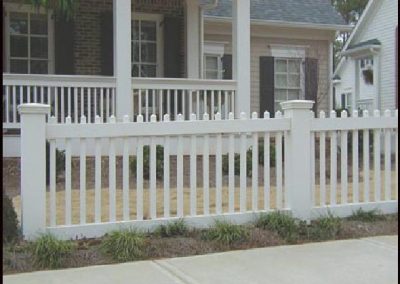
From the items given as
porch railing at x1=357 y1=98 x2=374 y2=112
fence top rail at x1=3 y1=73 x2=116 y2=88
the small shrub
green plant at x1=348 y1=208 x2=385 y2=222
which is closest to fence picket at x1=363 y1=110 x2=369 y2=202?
green plant at x1=348 y1=208 x2=385 y2=222

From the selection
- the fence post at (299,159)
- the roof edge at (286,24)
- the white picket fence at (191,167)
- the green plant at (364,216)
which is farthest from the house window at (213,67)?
the fence post at (299,159)

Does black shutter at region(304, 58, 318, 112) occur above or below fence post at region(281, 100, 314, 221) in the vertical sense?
above

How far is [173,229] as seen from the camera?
19.6ft

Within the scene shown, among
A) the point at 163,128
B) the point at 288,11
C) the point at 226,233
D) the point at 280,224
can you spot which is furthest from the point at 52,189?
the point at 288,11

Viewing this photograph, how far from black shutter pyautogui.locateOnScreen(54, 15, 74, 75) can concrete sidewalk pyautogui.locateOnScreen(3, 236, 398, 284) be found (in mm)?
8484

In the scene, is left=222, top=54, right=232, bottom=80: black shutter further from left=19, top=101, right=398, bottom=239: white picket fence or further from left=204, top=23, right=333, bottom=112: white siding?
left=19, top=101, right=398, bottom=239: white picket fence

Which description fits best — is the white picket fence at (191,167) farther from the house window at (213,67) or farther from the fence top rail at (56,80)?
the house window at (213,67)

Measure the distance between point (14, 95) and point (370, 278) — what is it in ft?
25.0

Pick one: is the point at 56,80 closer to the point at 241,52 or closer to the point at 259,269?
the point at 241,52

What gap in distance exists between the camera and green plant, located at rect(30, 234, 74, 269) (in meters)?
5.16

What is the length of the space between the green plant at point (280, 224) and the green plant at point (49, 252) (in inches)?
79.0

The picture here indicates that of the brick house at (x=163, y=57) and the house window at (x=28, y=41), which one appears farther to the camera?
the house window at (x=28, y=41)

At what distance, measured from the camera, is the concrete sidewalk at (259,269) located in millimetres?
4844

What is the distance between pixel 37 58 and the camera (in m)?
13.2
